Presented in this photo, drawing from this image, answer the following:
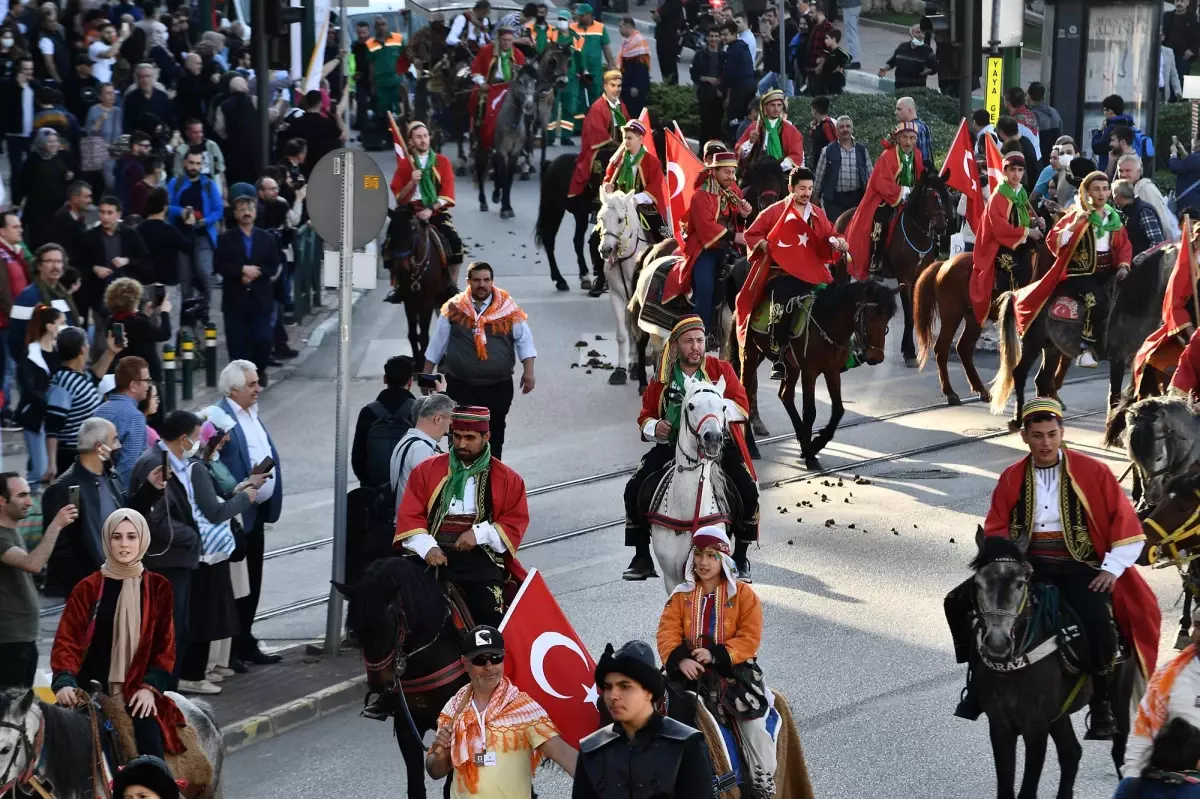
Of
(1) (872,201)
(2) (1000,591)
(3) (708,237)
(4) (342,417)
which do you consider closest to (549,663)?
(2) (1000,591)

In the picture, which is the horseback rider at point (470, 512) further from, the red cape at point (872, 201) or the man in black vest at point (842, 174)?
the man in black vest at point (842, 174)

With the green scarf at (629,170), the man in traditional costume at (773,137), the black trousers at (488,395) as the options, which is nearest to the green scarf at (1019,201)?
the green scarf at (629,170)

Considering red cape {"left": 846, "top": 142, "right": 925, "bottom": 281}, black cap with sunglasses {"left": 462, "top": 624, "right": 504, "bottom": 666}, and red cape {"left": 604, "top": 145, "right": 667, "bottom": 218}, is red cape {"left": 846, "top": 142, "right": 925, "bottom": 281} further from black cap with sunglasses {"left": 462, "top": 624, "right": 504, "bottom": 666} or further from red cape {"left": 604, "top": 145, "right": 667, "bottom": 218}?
black cap with sunglasses {"left": 462, "top": 624, "right": 504, "bottom": 666}

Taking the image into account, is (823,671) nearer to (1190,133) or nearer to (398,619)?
(398,619)

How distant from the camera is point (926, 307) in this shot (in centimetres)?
2177

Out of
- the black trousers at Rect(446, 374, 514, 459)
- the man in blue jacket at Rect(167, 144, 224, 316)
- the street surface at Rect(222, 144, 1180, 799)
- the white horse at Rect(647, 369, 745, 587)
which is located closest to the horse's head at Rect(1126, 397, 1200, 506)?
the street surface at Rect(222, 144, 1180, 799)

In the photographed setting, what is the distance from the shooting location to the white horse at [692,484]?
1253 centimetres

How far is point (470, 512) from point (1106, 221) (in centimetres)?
1006

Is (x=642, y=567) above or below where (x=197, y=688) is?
above

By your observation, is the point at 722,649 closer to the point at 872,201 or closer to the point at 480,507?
the point at 480,507

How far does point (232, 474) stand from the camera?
13297 mm

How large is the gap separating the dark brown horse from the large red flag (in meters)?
0.19

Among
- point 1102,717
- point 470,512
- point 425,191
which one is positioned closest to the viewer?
point 1102,717

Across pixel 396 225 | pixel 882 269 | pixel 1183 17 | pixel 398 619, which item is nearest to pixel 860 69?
pixel 1183 17
